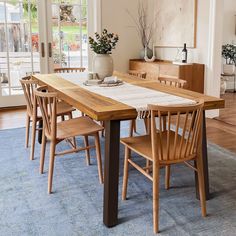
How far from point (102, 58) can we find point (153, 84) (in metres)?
0.57

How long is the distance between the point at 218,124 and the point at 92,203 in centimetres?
275

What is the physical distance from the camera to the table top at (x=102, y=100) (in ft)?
6.66

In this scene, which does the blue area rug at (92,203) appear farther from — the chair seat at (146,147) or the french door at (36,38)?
the french door at (36,38)

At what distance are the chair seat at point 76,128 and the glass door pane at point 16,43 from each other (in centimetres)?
300

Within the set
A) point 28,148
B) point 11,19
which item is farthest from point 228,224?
point 11,19

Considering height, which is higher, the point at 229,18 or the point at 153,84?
the point at 229,18

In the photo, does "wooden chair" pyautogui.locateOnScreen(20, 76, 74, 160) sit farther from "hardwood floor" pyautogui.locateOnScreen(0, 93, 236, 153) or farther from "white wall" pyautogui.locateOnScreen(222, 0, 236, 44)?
"white wall" pyautogui.locateOnScreen(222, 0, 236, 44)

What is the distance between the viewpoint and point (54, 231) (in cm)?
205

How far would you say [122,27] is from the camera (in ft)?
19.4

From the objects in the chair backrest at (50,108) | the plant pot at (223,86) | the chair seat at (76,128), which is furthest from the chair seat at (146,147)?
the plant pot at (223,86)

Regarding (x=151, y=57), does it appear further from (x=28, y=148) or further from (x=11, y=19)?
(x=28, y=148)

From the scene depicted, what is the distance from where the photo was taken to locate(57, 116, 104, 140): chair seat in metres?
2.59

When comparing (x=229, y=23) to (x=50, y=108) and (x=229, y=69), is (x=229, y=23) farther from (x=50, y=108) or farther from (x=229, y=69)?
(x=50, y=108)

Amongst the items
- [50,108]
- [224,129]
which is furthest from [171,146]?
[224,129]
